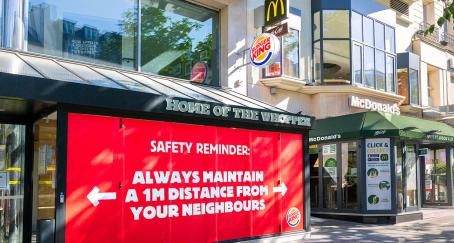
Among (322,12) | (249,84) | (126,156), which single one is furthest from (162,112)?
(322,12)

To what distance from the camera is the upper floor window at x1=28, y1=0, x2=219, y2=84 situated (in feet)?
31.3

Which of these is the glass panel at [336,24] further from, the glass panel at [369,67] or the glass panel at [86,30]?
the glass panel at [86,30]

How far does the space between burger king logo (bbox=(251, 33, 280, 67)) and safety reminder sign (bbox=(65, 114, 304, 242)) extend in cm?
222

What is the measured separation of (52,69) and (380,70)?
39.6 ft

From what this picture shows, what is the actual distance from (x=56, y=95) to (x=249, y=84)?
7.03 metres

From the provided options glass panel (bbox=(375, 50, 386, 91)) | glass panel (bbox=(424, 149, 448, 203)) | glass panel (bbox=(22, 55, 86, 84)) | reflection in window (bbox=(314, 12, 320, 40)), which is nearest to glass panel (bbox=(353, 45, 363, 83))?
glass panel (bbox=(375, 50, 386, 91))

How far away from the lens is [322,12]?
603 inches

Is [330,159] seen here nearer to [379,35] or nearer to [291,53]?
[291,53]

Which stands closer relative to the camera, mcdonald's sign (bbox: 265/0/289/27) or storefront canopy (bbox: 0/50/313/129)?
storefront canopy (bbox: 0/50/313/129)

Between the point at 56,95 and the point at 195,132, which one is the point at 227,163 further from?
the point at 56,95

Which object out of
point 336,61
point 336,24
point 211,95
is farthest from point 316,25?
point 211,95

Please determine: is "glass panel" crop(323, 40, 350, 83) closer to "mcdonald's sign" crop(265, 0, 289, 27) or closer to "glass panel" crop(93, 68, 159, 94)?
"mcdonald's sign" crop(265, 0, 289, 27)

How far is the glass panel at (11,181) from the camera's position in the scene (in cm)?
808

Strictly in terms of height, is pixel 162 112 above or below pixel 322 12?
below
